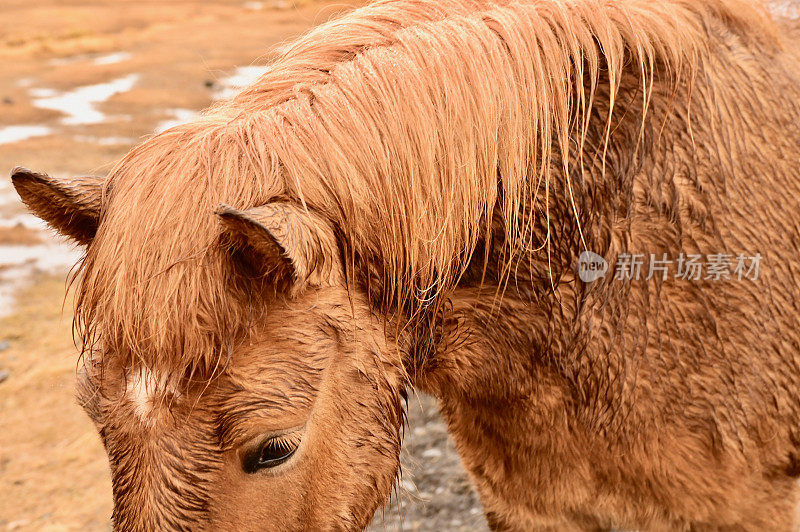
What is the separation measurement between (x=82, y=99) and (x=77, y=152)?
2.53 meters

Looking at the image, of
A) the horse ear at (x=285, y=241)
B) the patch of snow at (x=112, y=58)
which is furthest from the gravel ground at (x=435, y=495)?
the patch of snow at (x=112, y=58)

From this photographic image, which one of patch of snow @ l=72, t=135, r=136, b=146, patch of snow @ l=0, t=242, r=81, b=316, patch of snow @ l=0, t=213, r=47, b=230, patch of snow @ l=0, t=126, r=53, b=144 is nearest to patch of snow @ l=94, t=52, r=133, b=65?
patch of snow @ l=0, t=126, r=53, b=144

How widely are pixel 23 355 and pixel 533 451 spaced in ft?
14.1

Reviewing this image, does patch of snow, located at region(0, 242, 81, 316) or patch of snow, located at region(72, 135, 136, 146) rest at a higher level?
patch of snow, located at region(0, 242, 81, 316)

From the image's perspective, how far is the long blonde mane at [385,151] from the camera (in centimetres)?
137

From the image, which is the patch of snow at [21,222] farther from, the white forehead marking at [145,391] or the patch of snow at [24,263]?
the white forehead marking at [145,391]

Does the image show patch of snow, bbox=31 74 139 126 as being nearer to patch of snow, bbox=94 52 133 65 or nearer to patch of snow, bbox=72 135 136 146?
patch of snow, bbox=72 135 136 146

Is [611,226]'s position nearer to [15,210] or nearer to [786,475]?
[786,475]

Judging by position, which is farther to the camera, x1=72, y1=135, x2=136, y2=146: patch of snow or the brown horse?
x1=72, y1=135, x2=136, y2=146: patch of snow

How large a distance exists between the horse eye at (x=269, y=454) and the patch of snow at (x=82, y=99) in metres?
9.04

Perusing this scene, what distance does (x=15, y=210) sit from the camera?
7.14 meters

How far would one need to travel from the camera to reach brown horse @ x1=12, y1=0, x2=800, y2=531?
1.39 meters

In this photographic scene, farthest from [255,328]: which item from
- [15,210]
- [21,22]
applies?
[21,22]

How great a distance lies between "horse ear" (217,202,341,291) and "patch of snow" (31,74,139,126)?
902cm
